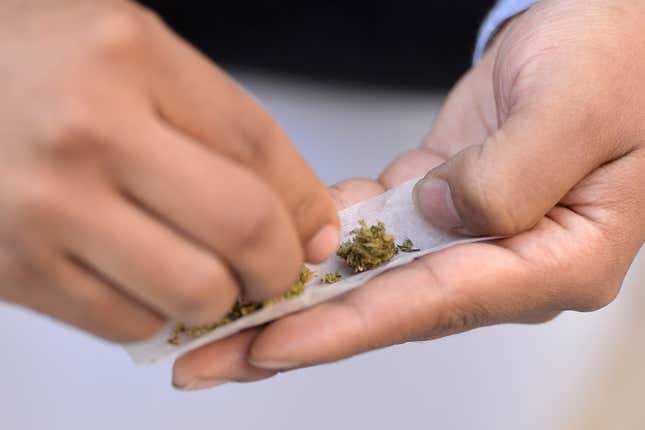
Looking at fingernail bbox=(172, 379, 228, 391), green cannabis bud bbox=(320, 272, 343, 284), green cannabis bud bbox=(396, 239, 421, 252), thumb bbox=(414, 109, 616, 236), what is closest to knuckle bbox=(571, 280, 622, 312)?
thumb bbox=(414, 109, 616, 236)

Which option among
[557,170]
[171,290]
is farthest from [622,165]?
[171,290]

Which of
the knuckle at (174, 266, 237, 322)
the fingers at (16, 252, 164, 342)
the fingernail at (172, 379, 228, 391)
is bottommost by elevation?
the fingernail at (172, 379, 228, 391)

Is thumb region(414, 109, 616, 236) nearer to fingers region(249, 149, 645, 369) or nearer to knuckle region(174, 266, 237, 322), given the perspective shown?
fingers region(249, 149, 645, 369)

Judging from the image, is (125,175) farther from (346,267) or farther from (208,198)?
(346,267)

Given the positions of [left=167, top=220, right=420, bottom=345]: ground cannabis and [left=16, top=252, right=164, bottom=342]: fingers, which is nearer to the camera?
[left=16, top=252, right=164, bottom=342]: fingers

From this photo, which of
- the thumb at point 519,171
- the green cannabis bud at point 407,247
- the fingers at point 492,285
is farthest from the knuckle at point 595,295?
the green cannabis bud at point 407,247

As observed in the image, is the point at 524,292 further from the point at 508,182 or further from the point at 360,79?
the point at 360,79
